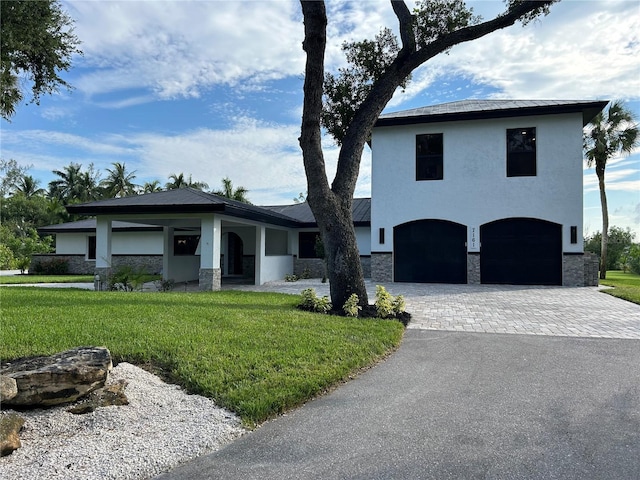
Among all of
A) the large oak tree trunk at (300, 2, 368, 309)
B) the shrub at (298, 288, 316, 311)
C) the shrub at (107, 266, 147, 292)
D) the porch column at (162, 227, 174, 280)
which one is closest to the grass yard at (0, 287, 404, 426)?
the shrub at (298, 288, 316, 311)

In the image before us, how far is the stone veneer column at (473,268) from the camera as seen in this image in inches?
618

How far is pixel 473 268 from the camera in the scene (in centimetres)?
1573

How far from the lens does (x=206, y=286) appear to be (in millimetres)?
12695

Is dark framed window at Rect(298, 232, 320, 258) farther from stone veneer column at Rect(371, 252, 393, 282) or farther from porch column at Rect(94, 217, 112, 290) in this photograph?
porch column at Rect(94, 217, 112, 290)

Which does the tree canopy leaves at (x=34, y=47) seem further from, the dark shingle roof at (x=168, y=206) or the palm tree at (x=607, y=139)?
the palm tree at (x=607, y=139)

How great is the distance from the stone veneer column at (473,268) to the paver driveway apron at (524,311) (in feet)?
4.62

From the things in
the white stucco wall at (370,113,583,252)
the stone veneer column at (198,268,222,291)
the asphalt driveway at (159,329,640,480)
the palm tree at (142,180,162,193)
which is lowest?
the asphalt driveway at (159,329,640,480)

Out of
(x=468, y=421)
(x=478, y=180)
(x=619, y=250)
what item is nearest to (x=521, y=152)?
(x=478, y=180)

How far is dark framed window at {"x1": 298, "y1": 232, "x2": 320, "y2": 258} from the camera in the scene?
1978cm

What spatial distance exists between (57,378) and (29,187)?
164ft

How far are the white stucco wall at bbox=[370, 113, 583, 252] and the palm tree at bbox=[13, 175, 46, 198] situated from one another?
139 feet

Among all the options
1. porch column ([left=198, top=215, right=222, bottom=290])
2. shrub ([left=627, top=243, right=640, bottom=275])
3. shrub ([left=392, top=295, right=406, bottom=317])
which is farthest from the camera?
shrub ([left=627, top=243, right=640, bottom=275])

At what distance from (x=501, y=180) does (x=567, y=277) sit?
432 cm

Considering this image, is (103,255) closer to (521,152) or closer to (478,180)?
(478,180)
